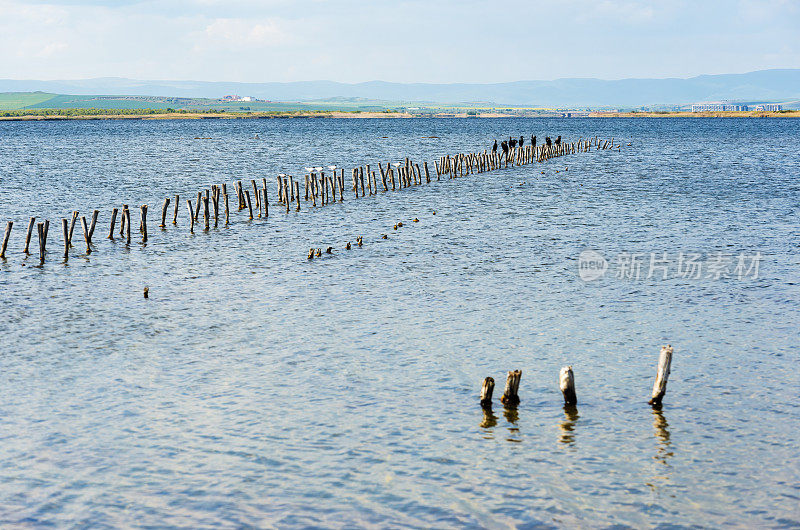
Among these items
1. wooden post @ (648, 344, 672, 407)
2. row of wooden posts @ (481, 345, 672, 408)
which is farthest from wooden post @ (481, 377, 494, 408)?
wooden post @ (648, 344, 672, 407)

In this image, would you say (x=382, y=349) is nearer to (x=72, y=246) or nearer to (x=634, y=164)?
(x=72, y=246)

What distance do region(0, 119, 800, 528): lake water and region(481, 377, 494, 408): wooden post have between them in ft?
0.74

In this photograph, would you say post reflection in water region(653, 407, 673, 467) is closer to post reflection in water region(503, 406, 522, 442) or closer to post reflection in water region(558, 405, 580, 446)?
post reflection in water region(558, 405, 580, 446)

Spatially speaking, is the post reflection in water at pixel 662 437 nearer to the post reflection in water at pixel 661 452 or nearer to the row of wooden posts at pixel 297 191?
the post reflection in water at pixel 661 452

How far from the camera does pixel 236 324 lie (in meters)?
20.6

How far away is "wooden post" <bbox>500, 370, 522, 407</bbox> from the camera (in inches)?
586

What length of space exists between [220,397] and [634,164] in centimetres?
6795

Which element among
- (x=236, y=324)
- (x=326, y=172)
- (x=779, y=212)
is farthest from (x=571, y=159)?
(x=236, y=324)

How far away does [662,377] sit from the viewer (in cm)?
1480

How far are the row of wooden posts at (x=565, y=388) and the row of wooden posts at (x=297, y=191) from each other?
20324 mm

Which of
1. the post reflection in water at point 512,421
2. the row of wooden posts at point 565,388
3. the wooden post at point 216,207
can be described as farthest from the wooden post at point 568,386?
the wooden post at point 216,207

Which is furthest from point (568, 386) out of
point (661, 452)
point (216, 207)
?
point (216, 207)

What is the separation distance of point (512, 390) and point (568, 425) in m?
1.26

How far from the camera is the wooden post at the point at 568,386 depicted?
14719 mm
